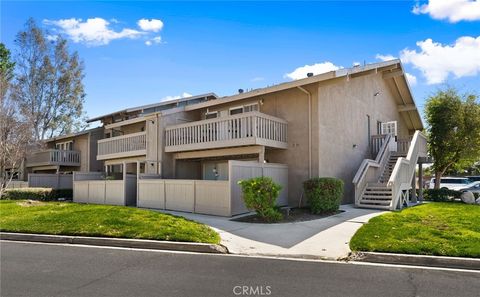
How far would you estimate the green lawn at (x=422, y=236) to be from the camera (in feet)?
24.6

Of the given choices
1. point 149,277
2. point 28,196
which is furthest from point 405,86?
point 28,196

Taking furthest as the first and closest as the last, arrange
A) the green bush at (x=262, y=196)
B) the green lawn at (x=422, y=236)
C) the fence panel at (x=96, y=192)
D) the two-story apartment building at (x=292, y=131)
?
the fence panel at (x=96, y=192), the two-story apartment building at (x=292, y=131), the green bush at (x=262, y=196), the green lawn at (x=422, y=236)

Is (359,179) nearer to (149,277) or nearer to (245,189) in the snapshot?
(245,189)

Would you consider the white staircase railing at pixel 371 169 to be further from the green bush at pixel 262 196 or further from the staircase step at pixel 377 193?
the green bush at pixel 262 196

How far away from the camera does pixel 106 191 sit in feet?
59.7

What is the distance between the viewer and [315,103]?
1595 centimetres

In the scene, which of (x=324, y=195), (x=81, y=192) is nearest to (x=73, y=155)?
(x=81, y=192)

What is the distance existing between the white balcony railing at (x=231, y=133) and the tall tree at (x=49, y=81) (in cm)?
2066

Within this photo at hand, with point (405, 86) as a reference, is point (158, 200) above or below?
below

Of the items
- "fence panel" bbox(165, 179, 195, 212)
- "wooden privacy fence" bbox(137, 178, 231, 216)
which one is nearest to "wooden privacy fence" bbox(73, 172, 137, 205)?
"wooden privacy fence" bbox(137, 178, 231, 216)

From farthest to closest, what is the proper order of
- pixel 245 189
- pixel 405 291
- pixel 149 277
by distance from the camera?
pixel 245 189 → pixel 149 277 → pixel 405 291

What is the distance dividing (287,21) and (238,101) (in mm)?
5150

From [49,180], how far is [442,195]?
82.5 ft

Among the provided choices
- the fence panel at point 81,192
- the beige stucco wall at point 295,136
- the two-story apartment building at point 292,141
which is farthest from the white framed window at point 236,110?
the fence panel at point 81,192
